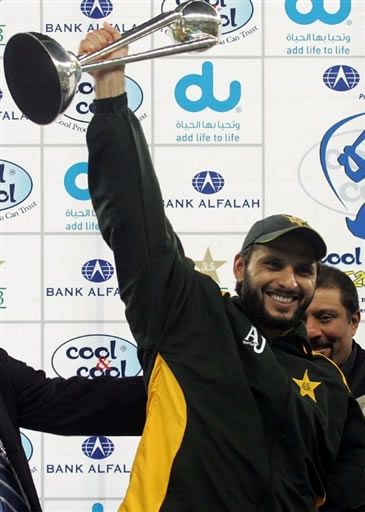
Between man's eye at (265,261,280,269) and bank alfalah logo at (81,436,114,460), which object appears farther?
bank alfalah logo at (81,436,114,460)

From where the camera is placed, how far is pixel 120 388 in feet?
5.74

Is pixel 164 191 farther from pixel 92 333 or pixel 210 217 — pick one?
pixel 92 333

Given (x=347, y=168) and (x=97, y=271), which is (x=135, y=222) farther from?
(x=347, y=168)

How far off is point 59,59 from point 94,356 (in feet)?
5.95

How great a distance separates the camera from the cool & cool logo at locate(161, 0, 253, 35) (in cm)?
286

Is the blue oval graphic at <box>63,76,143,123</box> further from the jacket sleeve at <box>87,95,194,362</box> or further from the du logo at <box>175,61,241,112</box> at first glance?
the jacket sleeve at <box>87,95,194,362</box>

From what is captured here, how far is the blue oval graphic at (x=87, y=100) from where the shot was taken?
9.46 feet

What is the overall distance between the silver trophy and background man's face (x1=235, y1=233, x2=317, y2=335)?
43cm

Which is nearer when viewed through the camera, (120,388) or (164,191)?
(120,388)

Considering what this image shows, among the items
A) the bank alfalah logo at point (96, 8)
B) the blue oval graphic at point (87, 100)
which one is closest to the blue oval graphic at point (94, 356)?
the blue oval graphic at point (87, 100)

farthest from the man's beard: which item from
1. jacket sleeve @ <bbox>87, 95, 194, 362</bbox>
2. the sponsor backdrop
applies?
the sponsor backdrop

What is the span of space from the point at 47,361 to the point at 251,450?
5.00 feet

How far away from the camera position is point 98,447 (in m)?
2.89

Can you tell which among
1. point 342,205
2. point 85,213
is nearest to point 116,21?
point 85,213
